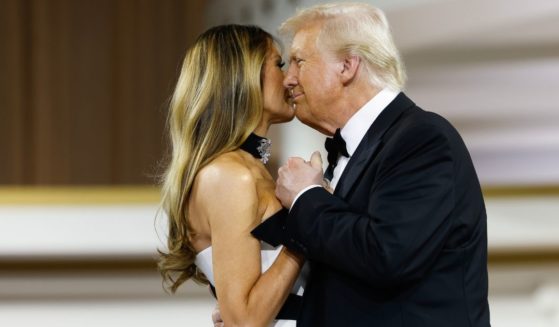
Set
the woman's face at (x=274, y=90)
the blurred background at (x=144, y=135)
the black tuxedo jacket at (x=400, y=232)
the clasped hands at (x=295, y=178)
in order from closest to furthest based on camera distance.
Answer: the black tuxedo jacket at (x=400, y=232) → the clasped hands at (x=295, y=178) → the woman's face at (x=274, y=90) → the blurred background at (x=144, y=135)

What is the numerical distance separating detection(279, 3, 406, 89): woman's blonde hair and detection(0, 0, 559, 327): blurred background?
1.76 feet

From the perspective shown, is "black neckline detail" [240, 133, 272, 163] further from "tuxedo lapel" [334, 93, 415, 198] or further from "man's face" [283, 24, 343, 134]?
"tuxedo lapel" [334, 93, 415, 198]

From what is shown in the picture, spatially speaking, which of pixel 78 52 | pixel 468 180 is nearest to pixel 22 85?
pixel 78 52

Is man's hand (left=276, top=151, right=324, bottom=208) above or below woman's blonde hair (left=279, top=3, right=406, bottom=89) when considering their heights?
below

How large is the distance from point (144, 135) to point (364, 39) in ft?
12.9

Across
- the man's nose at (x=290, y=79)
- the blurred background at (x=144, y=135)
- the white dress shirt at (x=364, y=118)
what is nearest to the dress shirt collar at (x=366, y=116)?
the white dress shirt at (x=364, y=118)

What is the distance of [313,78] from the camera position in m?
1.63

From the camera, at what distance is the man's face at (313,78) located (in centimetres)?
161

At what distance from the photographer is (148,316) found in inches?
102

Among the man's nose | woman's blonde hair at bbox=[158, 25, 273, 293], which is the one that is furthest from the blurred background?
the man's nose

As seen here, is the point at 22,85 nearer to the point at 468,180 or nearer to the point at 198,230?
the point at 198,230

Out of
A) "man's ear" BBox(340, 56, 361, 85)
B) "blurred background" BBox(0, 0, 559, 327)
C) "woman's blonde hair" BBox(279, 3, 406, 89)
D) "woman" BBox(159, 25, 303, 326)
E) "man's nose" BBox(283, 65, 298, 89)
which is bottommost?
"blurred background" BBox(0, 0, 559, 327)

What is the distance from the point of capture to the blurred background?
8.37 ft

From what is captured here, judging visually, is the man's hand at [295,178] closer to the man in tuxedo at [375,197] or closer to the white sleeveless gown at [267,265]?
the man in tuxedo at [375,197]
